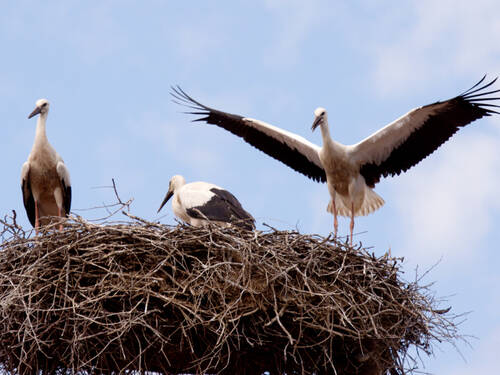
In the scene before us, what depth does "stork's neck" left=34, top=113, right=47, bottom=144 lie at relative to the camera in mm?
8758

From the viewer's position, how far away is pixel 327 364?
6.24 m

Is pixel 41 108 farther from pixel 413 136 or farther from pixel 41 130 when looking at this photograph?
pixel 413 136

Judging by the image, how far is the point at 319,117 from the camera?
884cm

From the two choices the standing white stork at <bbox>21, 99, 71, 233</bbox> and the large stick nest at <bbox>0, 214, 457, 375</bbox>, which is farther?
the standing white stork at <bbox>21, 99, 71, 233</bbox>

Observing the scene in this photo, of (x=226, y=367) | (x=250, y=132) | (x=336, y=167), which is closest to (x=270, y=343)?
(x=226, y=367)

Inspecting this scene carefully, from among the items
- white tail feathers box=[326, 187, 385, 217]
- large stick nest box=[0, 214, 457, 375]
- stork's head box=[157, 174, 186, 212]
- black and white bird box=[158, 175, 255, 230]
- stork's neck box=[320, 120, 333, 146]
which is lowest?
large stick nest box=[0, 214, 457, 375]

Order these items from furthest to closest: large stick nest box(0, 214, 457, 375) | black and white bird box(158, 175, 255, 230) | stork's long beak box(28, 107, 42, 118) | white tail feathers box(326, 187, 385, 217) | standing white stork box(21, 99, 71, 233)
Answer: white tail feathers box(326, 187, 385, 217), stork's long beak box(28, 107, 42, 118), standing white stork box(21, 99, 71, 233), black and white bird box(158, 175, 255, 230), large stick nest box(0, 214, 457, 375)

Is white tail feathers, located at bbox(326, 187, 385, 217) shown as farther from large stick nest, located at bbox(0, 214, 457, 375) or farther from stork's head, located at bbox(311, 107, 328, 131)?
large stick nest, located at bbox(0, 214, 457, 375)

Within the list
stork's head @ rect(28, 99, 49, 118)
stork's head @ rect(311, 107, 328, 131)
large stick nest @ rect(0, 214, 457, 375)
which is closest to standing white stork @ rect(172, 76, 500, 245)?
stork's head @ rect(311, 107, 328, 131)

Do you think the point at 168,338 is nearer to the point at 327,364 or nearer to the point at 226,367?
the point at 226,367

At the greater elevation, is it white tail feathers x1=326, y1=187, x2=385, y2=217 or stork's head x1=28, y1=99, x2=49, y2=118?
stork's head x1=28, y1=99, x2=49, y2=118

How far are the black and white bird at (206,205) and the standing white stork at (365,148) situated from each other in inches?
44.4

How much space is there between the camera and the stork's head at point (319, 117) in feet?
28.8

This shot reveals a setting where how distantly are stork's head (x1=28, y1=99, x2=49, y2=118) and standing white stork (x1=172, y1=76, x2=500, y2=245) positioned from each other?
126 cm
